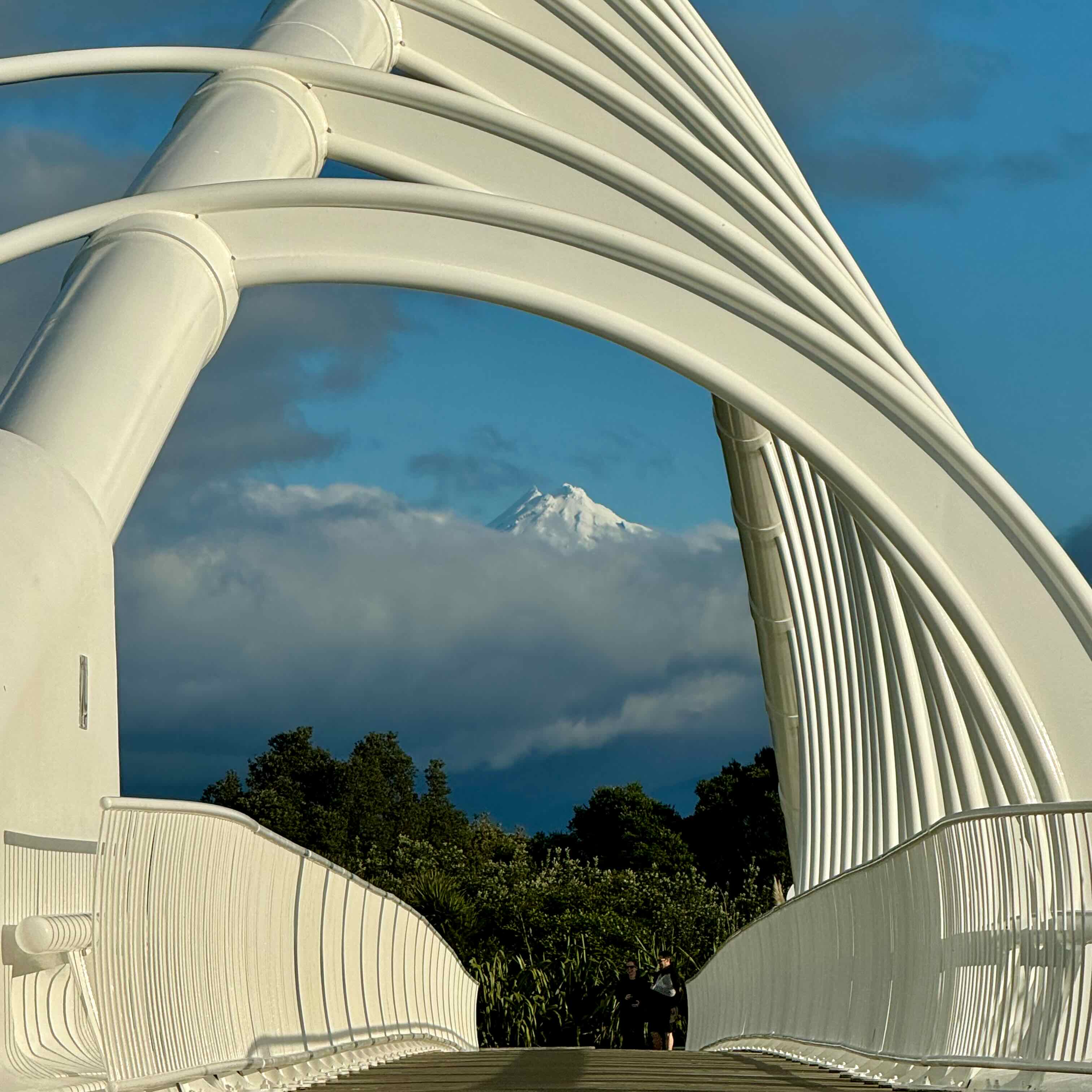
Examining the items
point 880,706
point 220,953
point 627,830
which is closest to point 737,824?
point 627,830

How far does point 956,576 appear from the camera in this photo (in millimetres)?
11125

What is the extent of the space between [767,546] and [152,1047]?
1782 cm

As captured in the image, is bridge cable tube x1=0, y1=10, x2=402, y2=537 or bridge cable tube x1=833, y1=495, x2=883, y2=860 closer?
bridge cable tube x1=0, y1=10, x2=402, y2=537

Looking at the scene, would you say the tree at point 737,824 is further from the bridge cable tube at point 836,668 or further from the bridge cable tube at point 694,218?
the bridge cable tube at point 694,218

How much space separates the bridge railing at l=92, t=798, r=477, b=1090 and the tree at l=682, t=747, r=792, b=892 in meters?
62.8

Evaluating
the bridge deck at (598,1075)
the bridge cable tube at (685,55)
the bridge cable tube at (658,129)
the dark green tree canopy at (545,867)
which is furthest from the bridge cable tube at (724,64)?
the dark green tree canopy at (545,867)

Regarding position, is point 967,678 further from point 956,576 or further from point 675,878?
point 675,878

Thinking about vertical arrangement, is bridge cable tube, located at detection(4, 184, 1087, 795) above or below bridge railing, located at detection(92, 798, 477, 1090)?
above

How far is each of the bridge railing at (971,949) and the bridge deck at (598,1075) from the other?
471 millimetres

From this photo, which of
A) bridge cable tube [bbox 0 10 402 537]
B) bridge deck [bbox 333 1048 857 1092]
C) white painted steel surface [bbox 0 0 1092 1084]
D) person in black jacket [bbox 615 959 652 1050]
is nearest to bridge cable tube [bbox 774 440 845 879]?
white painted steel surface [bbox 0 0 1092 1084]

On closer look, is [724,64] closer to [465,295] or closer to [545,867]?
[465,295]

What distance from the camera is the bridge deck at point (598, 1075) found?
7.96m

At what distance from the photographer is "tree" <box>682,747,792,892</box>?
241ft

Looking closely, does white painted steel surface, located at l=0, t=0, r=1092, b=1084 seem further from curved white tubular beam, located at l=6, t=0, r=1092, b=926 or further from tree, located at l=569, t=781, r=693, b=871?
tree, located at l=569, t=781, r=693, b=871
